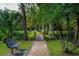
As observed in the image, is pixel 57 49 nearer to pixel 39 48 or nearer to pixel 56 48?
pixel 56 48

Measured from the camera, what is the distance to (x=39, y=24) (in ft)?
30.6

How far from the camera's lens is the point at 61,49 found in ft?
30.6

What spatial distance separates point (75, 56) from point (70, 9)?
530 mm

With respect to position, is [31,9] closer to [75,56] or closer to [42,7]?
[42,7]

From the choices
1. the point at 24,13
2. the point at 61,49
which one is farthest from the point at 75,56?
the point at 24,13

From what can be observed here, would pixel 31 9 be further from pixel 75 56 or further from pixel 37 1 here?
pixel 75 56

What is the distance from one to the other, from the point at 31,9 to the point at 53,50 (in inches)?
20.6

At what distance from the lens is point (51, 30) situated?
368 inches

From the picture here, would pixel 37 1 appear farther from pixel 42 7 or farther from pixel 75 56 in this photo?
pixel 75 56

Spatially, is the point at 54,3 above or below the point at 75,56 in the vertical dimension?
above

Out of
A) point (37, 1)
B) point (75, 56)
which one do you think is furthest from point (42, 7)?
point (75, 56)

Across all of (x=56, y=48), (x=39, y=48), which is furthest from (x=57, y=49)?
(x=39, y=48)

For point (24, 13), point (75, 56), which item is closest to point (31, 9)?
point (24, 13)

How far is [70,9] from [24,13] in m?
0.52
